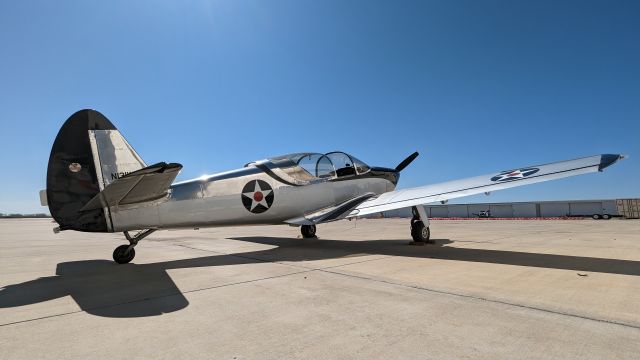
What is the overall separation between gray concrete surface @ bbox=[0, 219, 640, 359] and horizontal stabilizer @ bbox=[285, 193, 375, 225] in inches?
110

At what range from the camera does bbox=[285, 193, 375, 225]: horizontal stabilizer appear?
9828 mm

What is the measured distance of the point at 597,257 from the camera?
7.00 m

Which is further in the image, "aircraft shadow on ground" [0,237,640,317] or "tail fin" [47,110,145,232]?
"tail fin" [47,110,145,232]

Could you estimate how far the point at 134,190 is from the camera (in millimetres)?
6977

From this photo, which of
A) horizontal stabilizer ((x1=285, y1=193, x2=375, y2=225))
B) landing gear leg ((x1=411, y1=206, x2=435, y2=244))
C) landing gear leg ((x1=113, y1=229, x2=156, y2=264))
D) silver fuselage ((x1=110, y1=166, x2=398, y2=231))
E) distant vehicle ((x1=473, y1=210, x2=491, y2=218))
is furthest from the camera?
distant vehicle ((x1=473, y1=210, x2=491, y2=218))

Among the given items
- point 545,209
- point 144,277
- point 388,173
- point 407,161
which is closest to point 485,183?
point 388,173

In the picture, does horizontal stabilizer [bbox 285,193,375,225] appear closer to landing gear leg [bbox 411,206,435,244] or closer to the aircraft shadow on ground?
the aircraft shadow on ground

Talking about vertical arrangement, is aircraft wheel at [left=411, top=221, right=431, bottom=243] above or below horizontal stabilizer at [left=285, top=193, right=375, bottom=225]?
below

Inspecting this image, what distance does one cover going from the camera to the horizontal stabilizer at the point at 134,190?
6367mm

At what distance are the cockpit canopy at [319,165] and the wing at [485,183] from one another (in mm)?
1393

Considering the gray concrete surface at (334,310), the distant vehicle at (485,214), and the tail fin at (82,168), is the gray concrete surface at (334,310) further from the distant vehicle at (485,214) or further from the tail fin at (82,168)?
the distant vehicle at (485,214)

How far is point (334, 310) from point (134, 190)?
202 inches

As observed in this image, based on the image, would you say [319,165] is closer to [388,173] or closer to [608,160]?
[388,173]

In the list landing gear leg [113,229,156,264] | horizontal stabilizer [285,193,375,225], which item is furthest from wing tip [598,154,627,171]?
landing gear leg [113,229,156,264]
